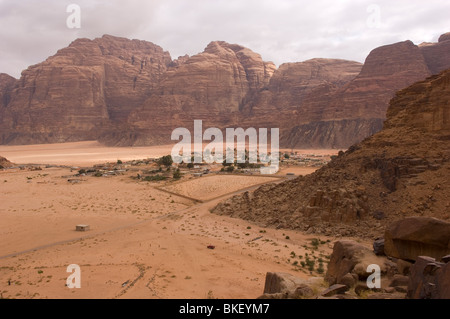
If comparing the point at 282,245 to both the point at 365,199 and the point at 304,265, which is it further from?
the point at 365,199

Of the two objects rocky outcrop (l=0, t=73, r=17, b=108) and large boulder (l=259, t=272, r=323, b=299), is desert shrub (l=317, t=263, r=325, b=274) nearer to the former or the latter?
large boulder (l=259, t=272, r=323, b=299)

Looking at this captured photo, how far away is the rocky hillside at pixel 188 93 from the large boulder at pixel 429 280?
3769 inches

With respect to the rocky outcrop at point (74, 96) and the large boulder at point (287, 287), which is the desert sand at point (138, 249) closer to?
the large boulder at point (287, 287)

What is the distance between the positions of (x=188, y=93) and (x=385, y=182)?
13367 centimetres

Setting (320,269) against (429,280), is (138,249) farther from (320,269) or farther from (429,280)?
(429,280)

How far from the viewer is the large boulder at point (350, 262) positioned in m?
8.18

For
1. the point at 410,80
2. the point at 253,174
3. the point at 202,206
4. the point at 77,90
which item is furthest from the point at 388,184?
the point at 77,90

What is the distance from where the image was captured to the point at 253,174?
40.6 meters

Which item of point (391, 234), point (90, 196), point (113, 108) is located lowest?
point (90, 196)

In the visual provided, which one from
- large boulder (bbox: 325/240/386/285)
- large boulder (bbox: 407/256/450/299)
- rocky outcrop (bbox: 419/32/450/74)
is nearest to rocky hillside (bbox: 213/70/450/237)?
large boulder (bbox: 325/240/386/285)

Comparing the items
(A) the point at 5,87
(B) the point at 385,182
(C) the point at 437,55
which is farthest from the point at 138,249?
(A) the point at 5,87

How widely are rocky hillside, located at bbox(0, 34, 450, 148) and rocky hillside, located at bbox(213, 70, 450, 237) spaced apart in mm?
80440

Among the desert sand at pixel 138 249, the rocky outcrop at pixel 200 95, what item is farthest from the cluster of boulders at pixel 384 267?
the rocky outcrop at pixel 200 95
